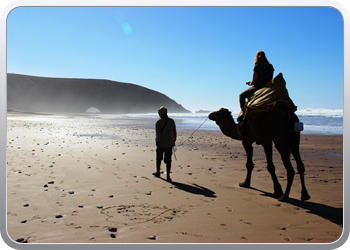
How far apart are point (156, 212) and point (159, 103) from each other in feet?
469

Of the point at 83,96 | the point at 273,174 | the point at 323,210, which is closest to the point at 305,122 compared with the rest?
the point at 273,174

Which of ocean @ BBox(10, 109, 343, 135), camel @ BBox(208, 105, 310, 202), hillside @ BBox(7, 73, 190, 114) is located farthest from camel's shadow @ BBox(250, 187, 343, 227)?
hillside @ BBox(7, 73, 190, 114)

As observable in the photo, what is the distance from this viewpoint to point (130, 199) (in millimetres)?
5648

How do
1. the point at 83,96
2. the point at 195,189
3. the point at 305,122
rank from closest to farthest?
the point at 195,189
the point at 305,122
the point at 83,96

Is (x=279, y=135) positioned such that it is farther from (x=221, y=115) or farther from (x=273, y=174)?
(x=221, y=115)

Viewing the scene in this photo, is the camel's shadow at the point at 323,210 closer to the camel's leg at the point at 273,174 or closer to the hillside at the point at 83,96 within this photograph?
the camel's leg at the point at 273,174

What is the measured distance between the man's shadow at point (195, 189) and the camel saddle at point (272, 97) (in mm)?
2066

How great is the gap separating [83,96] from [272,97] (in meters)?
144

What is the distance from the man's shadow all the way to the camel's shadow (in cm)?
167

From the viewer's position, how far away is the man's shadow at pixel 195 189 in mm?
6168

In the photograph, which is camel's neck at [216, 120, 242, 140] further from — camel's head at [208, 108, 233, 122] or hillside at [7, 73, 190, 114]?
hillside at [7, 73, 190, 114]

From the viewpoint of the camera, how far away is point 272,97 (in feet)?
19.0
